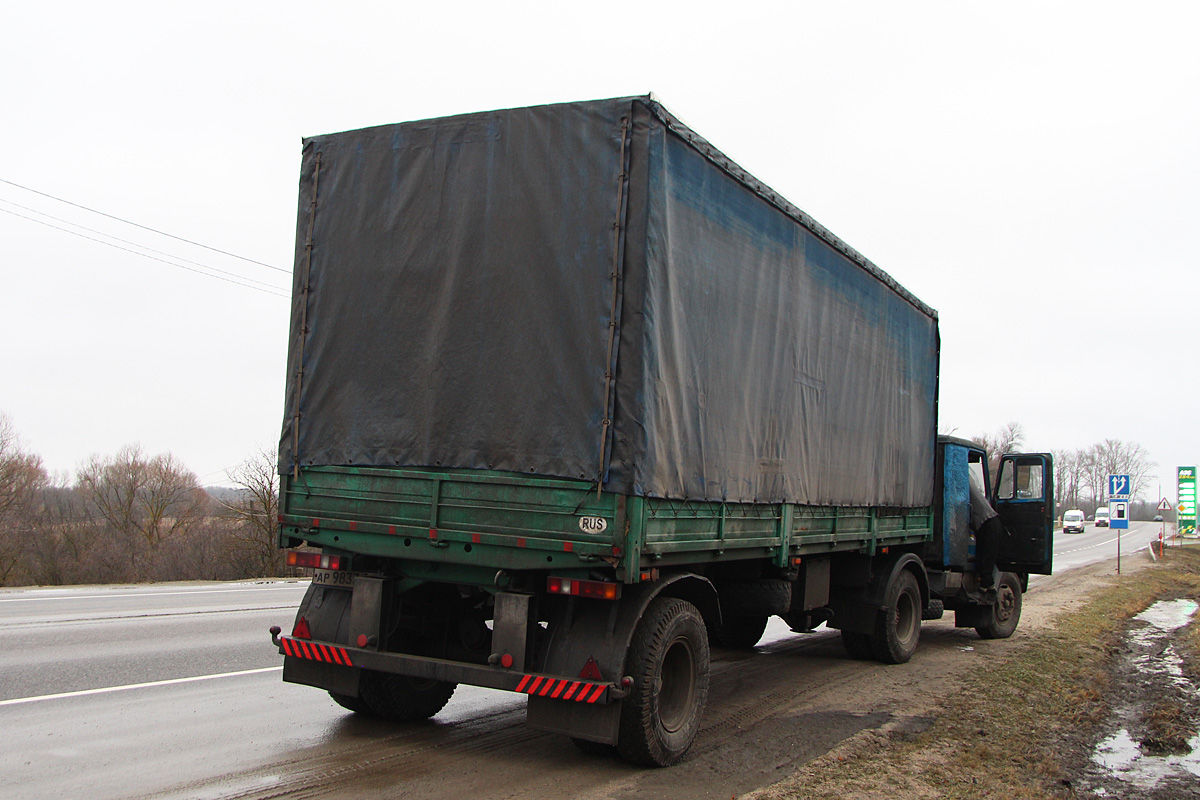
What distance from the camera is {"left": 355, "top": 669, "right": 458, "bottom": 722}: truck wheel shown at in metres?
6.12

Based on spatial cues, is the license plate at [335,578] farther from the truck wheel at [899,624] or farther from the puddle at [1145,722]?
the truck wheel at [899,624]

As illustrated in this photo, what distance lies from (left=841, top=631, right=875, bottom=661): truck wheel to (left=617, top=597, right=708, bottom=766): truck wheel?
14.4 ft

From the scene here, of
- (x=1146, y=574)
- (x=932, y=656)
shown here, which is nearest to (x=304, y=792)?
(x=932, y=656)

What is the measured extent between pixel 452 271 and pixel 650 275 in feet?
4.28

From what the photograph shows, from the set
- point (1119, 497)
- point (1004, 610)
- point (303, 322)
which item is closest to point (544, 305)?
point (303, 322)

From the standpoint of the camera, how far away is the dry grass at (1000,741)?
5191 millimetres

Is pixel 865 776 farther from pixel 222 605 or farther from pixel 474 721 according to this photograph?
pixel 222 605

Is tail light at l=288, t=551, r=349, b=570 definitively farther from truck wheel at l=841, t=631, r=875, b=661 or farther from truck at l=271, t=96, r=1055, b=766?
truck wheel at l=841, t=631, r=875, b=661

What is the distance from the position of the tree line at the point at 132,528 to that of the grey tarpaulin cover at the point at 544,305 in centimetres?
2160

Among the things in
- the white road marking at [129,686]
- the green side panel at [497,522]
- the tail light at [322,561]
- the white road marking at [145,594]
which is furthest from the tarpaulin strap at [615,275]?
the white road marking at [145,594]

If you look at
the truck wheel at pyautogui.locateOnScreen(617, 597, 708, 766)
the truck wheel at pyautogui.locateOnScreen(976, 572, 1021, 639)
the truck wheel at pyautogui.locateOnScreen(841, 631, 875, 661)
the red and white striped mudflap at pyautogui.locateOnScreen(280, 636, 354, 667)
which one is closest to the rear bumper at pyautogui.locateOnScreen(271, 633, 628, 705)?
the red and white striped mudflap at pyautogui.locateOnScreen(280, 636, 354, 667)

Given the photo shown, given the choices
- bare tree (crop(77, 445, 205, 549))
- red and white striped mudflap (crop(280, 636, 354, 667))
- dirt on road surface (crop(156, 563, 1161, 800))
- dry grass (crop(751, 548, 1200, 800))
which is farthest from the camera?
bare tree (crop(77, 445, 205, 549))

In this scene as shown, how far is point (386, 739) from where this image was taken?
230 inches

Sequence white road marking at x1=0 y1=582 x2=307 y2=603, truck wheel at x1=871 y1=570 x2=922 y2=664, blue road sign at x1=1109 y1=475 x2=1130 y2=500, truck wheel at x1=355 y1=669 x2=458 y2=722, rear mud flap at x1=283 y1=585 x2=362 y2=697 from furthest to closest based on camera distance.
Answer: blue road sign at x1=1109 y1=475 x2=1130 y2=500, white road marking at x1=0 y1=582 x2=307 y2=603, truck wheel at x1=871 y1=570 x2=922 y2=664, truck wheel at x1=355 y1=669 x2=458 y2=722, rear mud flap at x1=283 y1=585 x2=362 y2=697
